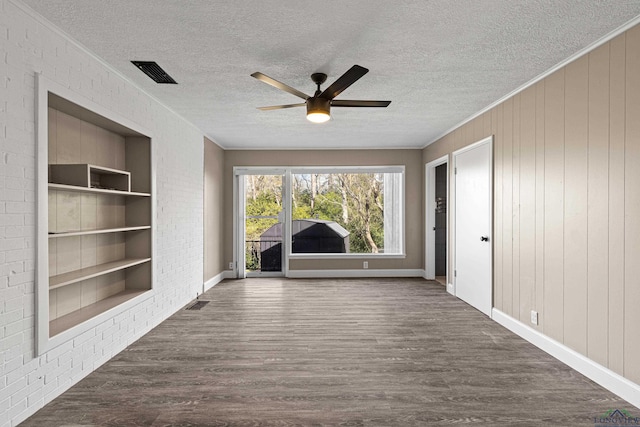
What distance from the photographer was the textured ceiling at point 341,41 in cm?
200

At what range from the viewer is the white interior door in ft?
13.1

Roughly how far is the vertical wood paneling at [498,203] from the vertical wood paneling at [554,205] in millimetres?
733

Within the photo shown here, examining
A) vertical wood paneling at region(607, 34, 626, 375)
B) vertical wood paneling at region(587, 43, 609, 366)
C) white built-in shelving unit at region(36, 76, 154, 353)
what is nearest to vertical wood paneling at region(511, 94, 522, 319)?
vertical wood paneling at region(587, 43, 609, 366)

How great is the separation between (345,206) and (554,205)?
386 cm

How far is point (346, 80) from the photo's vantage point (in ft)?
8.15

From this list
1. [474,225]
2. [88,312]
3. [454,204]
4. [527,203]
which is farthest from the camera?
[454,204]

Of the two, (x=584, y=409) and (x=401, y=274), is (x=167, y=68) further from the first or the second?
(x=401, y=274)

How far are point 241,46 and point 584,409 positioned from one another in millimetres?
3329

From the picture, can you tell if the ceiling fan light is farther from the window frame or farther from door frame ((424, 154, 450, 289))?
door frame ((424, 154, 450, 289))

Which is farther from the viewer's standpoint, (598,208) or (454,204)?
(454,204)

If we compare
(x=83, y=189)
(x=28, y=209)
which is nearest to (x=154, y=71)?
(x=83, y=189)

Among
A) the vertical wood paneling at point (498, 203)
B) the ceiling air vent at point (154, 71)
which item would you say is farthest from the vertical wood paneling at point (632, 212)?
the ceiling air vent at point (154, 71)

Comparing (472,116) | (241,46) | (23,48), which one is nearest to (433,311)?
(472,116)

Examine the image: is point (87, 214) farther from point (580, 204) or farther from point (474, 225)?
point (474, 225)
